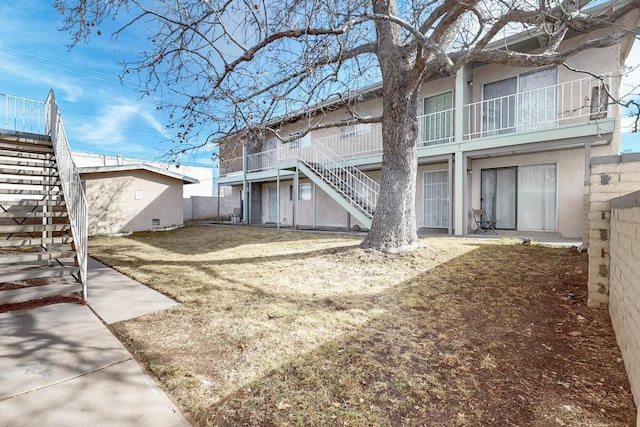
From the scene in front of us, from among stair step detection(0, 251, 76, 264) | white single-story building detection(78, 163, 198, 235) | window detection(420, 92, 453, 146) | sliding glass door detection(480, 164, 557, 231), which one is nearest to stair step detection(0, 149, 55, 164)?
stair step detection(0, 251, 76, 264)

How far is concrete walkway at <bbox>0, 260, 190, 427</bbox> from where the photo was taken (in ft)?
6.26

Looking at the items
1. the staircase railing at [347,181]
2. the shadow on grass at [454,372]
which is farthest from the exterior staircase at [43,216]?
the staircase railing at [347,181]

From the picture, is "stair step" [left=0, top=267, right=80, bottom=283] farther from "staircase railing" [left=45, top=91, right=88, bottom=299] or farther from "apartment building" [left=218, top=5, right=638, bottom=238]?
"apartment building" [left=218, top=5, right=638, bottom=238]

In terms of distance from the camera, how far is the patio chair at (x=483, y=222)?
9.71 m

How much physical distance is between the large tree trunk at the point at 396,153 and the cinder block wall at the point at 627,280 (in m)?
3.46

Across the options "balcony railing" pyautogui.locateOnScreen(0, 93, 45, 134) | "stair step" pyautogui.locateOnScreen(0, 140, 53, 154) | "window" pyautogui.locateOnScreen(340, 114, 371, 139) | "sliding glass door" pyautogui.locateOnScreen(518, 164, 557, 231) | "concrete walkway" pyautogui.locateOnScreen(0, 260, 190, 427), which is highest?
"window" pyautogui.locateOnScreen(340, 114, 371, 139)

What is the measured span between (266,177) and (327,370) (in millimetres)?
13632

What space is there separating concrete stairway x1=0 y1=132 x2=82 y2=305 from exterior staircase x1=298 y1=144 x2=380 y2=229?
24.0 ft

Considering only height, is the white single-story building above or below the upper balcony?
below

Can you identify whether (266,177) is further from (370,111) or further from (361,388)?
(361,388)

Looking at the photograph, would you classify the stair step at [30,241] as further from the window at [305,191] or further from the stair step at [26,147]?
the window at [305,191]

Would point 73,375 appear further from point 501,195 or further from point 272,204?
point 272,204

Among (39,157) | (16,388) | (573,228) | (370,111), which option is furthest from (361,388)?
(370,111)

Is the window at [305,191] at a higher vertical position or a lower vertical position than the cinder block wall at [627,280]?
higher
